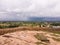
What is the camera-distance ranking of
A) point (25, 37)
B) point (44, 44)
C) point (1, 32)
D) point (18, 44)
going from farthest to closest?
1. point (1, 32)
2. point (25, 37)
3. point (44, 44)
4. point (18, 44)

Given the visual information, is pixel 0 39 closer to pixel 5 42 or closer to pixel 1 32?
pixel 5 42

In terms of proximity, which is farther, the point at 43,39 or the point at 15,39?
the point at 43,39

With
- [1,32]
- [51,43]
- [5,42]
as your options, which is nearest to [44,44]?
[51,43]

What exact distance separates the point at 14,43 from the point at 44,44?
13.0 feet

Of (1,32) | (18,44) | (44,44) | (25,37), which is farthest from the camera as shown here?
(1,32)

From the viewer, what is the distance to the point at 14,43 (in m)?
20.6

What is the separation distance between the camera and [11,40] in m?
21.4

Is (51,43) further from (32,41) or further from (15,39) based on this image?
(15,39)

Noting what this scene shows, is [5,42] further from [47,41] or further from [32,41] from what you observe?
[47,41]

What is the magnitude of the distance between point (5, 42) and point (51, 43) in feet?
20.8

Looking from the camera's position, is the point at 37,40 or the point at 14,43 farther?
the point at 37,40

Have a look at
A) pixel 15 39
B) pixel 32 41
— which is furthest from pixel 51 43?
pixel 15 39

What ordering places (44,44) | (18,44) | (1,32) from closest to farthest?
(18,44) → (44,44) → (1,32)

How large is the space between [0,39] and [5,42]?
3.65ft
